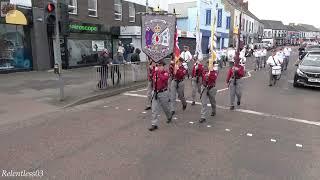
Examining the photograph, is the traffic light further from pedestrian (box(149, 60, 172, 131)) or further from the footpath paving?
pedestrian (box(149, 60, 172, 131))

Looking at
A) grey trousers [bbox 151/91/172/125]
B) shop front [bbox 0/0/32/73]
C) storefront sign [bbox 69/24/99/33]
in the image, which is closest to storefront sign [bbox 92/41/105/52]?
storefront sign [bbox 69/24/99/33]

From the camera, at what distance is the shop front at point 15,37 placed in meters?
15.5

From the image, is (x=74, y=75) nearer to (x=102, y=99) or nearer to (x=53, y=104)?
(x=102, y=99)

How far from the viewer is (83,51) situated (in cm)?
2055

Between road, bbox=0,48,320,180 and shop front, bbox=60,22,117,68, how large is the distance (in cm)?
1037

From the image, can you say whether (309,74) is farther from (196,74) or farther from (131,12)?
(131,12)

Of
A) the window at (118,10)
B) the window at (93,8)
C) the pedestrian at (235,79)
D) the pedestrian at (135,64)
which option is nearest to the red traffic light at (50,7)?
the pedestrian at (135,64)

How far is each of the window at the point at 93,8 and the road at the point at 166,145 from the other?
42.3 feet

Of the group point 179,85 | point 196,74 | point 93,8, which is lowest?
point 179,85

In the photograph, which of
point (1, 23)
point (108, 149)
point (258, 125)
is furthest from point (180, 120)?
point (1, 23)

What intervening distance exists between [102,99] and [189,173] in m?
6.83

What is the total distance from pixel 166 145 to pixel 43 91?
279 inches

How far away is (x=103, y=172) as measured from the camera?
5051 millimetres

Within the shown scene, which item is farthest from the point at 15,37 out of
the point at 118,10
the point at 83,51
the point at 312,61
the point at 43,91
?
the point at 312,61
